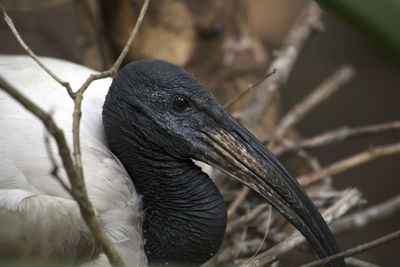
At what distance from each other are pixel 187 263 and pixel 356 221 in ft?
2.60

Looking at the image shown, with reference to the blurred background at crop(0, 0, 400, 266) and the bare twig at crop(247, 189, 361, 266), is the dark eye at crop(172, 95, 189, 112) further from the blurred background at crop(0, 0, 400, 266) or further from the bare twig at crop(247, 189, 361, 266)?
the blurred background at crop(0, 0, 400, 266)

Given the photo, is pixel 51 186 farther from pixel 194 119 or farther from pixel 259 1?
pixel 259 1

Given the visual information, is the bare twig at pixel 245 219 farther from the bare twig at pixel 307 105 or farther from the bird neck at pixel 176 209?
the bare twig at pixel 307 105

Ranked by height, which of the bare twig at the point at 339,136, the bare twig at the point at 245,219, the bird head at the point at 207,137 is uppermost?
the bare twig at the point at 339,136

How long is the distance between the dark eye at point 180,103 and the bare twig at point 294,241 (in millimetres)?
475

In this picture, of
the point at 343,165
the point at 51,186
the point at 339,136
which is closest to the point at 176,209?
the point at 51,186

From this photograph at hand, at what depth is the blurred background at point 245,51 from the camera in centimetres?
247

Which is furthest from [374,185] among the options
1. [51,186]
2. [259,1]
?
[51,186]

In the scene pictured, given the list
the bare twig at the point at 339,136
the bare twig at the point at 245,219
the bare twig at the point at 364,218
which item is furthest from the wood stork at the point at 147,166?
the bare twig at the point at 339,136

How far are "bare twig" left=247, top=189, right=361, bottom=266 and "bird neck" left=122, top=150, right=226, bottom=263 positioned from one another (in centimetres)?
23

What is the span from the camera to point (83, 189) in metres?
0.83

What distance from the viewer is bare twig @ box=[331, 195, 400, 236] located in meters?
2.04

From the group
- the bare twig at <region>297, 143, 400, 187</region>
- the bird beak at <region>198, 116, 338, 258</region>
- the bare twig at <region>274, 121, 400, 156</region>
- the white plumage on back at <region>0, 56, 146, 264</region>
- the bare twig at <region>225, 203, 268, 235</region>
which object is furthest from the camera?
the bare twig at <region>274, 121, 400, 156</region>

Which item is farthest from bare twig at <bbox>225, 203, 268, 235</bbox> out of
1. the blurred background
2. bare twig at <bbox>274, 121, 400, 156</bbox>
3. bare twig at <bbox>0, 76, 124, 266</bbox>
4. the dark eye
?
bare twig at <bbox>0, 76, 124, 266</bbox>
